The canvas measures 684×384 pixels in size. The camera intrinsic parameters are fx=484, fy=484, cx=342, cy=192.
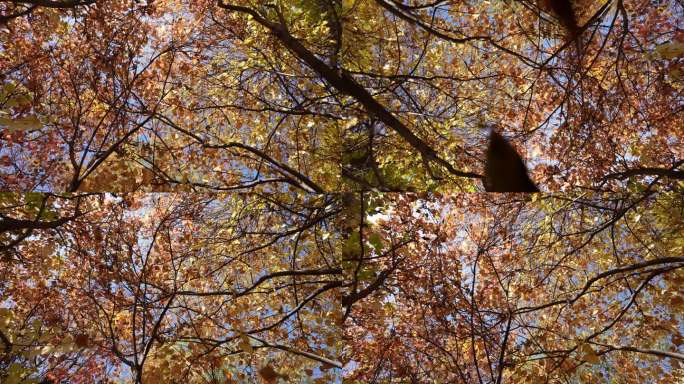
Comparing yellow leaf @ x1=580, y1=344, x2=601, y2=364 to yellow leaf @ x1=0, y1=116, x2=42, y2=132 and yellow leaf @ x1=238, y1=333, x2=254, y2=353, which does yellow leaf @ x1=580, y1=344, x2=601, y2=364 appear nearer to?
yellow leaf @ x1=238, y1=333, x2=254, y2=353

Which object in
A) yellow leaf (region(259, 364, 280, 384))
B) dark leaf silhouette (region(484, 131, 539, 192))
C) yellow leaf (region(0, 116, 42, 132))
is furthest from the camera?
dark leaf silhouette (region(484, 131, 539, 192))

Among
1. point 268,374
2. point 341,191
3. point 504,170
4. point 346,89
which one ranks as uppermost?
point 346,89

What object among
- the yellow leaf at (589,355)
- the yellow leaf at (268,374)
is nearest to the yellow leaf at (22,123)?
the yellow leaf at (268,374)

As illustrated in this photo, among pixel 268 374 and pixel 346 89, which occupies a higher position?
pixel 346 89

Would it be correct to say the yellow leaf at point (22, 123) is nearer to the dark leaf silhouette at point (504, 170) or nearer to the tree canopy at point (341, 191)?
the tree canopy at point (341, 191)

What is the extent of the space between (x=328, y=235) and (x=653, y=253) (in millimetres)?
1147

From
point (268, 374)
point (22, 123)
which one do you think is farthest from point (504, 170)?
point (22, 123)

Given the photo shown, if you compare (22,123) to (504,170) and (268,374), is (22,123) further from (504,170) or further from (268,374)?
(504,170)

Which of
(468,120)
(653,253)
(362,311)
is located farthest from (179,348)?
(653,253)

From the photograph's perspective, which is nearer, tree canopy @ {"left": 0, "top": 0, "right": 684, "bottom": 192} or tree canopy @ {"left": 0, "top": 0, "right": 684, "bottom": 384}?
tree canopy @ {"left": 0, "top": 0, "right": 684, "bottom": 384}

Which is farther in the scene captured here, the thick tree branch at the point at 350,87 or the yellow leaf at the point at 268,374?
the thick tree branch at the point at 350,87

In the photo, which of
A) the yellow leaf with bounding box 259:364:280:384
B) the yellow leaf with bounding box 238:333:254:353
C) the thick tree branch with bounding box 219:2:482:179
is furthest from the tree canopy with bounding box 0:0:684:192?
the yellow leaf with bounding box 259:364:280:384

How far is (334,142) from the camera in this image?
190cm

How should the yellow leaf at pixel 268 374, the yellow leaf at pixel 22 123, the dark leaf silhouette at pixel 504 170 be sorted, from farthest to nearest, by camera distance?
1. the dark leaf silhouette at pixel 504 170
2. the yellow leaf at pixel 22 123
3. the yellow leaf at pixel 268 374
